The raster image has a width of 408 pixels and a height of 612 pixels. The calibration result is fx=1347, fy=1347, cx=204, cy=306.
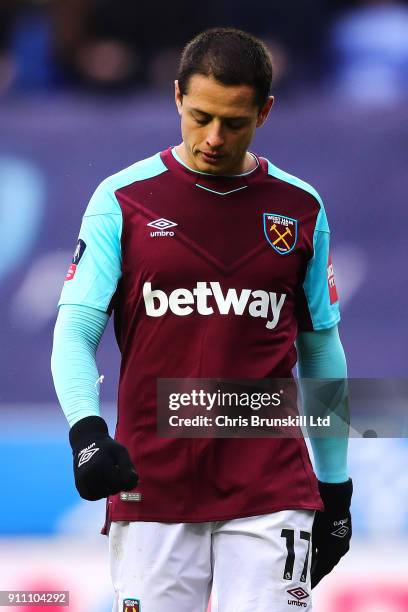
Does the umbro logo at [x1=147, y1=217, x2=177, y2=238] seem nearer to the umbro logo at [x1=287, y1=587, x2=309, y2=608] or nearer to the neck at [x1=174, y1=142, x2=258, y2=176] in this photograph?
the neck at [x1=174, y1=142, x2=258, y2=176]

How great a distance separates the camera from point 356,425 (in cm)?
340

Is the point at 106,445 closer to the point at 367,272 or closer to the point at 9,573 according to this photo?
the point at 9,573

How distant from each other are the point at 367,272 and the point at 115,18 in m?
2.22

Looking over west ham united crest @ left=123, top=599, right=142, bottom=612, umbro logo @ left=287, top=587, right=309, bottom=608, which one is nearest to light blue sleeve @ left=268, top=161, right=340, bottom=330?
umbro logo @ left=287, top=587, right=309, bottom=608

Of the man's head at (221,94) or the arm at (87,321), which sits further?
the man's head at (221,94)

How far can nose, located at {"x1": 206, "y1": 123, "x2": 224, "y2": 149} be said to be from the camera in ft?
9.67

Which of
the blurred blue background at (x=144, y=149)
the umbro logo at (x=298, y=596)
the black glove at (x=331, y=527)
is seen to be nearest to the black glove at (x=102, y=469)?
the umbro logo at (x=298, y=596)

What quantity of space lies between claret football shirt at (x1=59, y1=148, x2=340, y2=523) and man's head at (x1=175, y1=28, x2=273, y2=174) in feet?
0.32

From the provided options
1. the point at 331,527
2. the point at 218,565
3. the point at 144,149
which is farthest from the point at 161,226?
the point at 144,149

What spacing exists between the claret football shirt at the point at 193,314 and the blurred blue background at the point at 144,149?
9.13ft

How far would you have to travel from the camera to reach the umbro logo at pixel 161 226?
9.83 ft

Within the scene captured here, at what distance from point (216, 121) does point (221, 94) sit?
0.06 m
